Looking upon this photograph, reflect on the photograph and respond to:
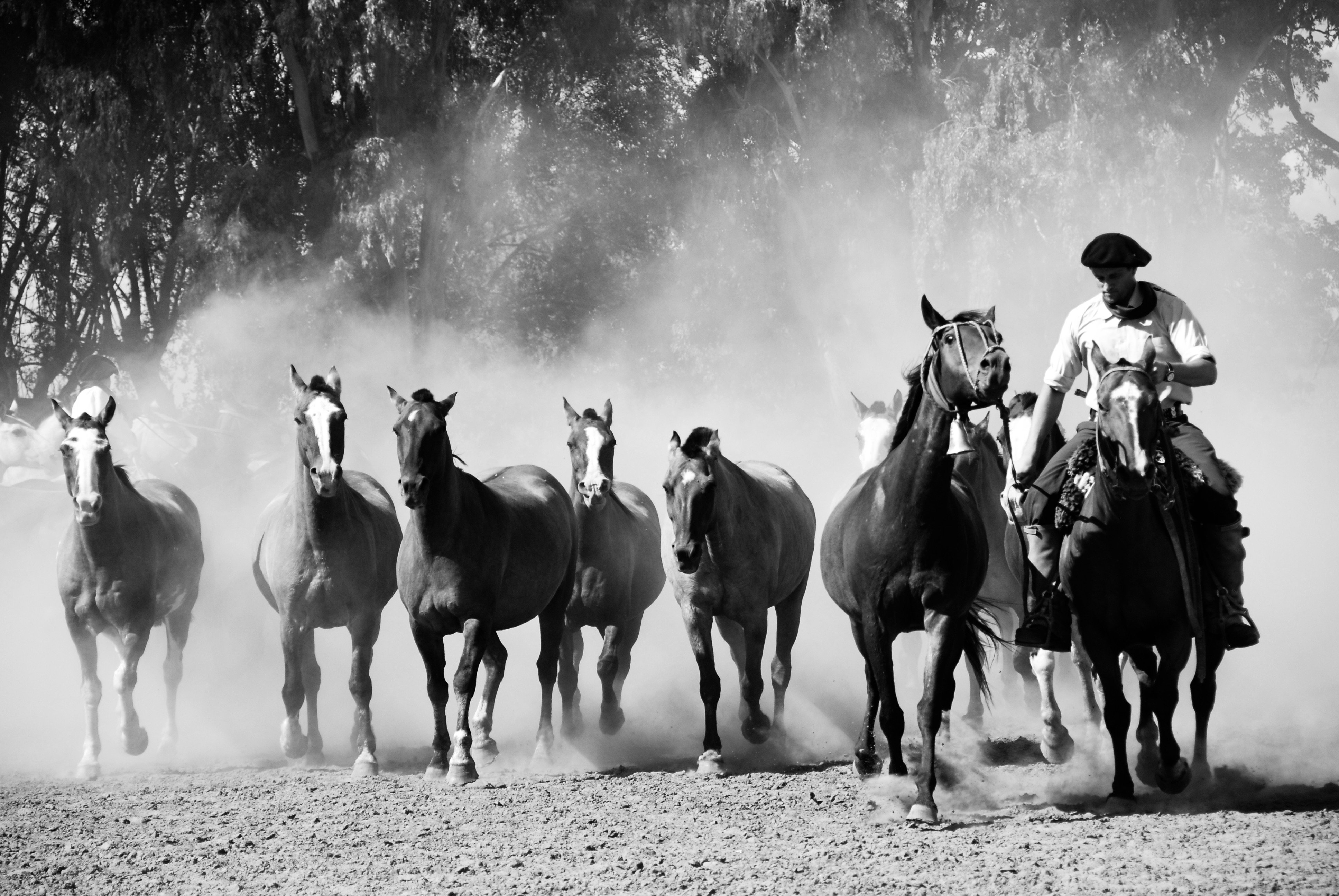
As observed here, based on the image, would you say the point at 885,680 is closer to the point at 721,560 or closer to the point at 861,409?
the point at 721,560

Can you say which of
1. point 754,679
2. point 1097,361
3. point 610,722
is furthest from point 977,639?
point 610,722

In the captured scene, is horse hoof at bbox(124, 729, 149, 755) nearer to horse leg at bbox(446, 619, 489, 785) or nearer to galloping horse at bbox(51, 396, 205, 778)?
galloping horse at bbox(51, 396, 205, 778)

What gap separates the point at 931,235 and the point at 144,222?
12643 millimetres

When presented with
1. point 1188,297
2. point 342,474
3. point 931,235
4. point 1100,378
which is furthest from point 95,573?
point 1188,297

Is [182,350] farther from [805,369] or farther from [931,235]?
[931,235]

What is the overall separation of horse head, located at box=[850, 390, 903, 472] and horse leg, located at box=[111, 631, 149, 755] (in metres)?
5.58

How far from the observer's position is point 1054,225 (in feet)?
63.0

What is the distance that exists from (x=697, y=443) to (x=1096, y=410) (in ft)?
9.03

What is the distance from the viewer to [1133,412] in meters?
5.77

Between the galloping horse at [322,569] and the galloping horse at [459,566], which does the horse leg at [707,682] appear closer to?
the galloping horse at [459,566]

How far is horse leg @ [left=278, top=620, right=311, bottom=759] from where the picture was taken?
9.23 metres

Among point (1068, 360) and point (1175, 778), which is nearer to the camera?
point (1175, 778)

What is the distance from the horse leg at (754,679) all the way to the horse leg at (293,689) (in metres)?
3.07

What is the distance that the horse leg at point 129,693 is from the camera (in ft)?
31.7
